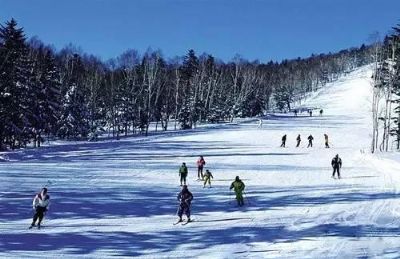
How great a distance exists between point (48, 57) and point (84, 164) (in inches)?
989

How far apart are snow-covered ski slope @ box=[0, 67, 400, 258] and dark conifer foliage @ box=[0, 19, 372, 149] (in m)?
6.17

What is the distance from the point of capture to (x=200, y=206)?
2452 cm

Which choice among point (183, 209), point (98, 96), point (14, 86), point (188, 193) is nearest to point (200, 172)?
point (188, 193)

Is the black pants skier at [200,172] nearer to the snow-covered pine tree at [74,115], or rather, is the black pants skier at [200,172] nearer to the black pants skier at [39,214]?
the black pants skier at [39,214]

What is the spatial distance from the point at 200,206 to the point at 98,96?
63.9 metres

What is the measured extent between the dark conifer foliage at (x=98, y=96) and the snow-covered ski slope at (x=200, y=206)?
617cm

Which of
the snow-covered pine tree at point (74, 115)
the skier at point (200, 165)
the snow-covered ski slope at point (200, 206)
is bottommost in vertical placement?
the snow-covered ski slope at point (200, 206)

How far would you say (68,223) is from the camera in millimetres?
20172

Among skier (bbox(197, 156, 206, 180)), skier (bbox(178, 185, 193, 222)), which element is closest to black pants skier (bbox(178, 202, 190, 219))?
skier (bbox(178, 185, 193, 222))

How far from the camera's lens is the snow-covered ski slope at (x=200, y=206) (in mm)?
17625

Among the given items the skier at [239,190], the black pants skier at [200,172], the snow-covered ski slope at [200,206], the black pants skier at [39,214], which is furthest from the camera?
the black pants skier at [200,172]

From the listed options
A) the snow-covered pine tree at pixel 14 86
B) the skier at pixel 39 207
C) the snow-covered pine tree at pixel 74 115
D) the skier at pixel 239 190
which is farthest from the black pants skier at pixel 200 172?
the snow-covered pine tree at pixel 74 115

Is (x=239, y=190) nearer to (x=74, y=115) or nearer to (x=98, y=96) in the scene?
(x=74, y=115)

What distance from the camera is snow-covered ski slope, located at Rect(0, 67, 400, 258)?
57.8 feet
